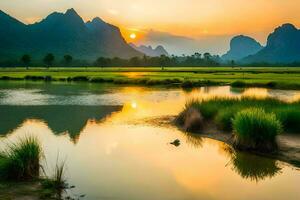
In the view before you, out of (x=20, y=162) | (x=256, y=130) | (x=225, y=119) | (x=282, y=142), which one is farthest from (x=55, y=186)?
(x=225, y=119)

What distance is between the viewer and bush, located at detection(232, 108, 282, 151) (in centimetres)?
1712

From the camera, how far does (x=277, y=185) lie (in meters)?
13.5

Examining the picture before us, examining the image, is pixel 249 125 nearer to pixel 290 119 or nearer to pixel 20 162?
pixel 290 119

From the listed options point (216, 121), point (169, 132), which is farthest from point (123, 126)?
point (216, 121)

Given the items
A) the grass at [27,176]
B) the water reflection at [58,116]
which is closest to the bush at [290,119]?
the water reflection at [58,116]

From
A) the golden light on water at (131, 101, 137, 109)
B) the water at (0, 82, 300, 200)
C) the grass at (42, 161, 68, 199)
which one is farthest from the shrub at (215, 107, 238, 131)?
the golden light on water at (131, 101, 137, 109)

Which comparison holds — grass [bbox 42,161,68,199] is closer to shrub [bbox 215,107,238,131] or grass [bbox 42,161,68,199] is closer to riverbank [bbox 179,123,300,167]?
riverbank [bbox 179,123,300,167]

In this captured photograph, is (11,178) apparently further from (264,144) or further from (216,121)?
(216,121)

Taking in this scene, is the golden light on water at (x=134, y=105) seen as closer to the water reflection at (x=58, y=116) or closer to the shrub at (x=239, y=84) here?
the water reflection at (x=58, y=116)

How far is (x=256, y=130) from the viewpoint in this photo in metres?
17.3

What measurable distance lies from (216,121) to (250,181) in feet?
28.5

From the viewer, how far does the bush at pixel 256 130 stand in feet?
56.2

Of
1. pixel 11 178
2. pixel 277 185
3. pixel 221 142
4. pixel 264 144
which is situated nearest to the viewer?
pixel 11 178

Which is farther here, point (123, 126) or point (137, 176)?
point (123, 126)
